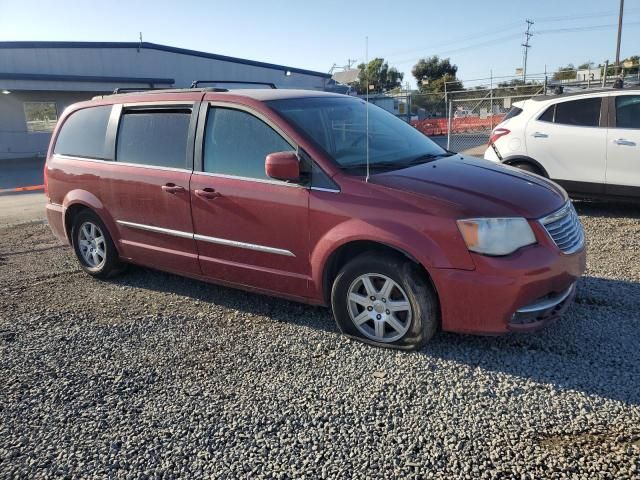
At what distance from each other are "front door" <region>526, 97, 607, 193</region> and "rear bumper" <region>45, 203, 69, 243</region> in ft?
20.4

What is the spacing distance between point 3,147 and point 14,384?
24.3 meters

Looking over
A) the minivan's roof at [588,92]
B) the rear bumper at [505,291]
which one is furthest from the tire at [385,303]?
the minivan's roof at [588,92]

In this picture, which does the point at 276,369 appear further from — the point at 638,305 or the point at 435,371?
the point at 638,305

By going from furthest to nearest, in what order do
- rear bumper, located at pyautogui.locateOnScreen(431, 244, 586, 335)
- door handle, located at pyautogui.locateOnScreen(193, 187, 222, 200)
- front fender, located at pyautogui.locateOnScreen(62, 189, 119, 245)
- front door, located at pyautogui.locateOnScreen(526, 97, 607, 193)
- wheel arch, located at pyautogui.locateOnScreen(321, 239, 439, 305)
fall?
front door, located at pyautogui.locateOnScreen(526, 97, 607, 193)
front fender, located at pyautogui.locateOnScreen(62, 189, 119, 245)
door handle, located at pyautogui.locateOnScreen(193, 187, 222, 200)
wheel arch, located at pyautogui.locateOnScreen(321, 239, 439, 305)
rear bumper, located at pyautogui.locateOnScreen(431, 244, 586, 335)

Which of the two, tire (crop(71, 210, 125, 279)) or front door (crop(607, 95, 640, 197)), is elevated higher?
front door (crop(607, 95, 640, 197))

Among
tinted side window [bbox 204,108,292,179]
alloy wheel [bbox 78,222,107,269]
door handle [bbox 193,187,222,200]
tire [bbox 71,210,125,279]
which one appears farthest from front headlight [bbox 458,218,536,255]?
alloy wheel [bbox 78,222,107,269]

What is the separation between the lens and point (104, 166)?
17.0 feet

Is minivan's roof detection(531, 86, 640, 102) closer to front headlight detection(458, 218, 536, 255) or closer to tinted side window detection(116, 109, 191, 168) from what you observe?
front headlight detection(458, 218, 536, 255)

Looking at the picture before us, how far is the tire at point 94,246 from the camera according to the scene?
17.7 feet

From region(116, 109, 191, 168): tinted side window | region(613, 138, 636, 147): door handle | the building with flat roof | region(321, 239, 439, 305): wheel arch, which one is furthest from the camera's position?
the building with flat roof

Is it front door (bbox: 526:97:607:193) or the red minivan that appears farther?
front door (bbox: 526:97:607:193)

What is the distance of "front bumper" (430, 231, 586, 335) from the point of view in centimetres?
330

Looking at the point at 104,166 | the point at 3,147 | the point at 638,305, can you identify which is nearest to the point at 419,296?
the point at 638,305

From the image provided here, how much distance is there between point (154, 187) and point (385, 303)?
235 centimetres
